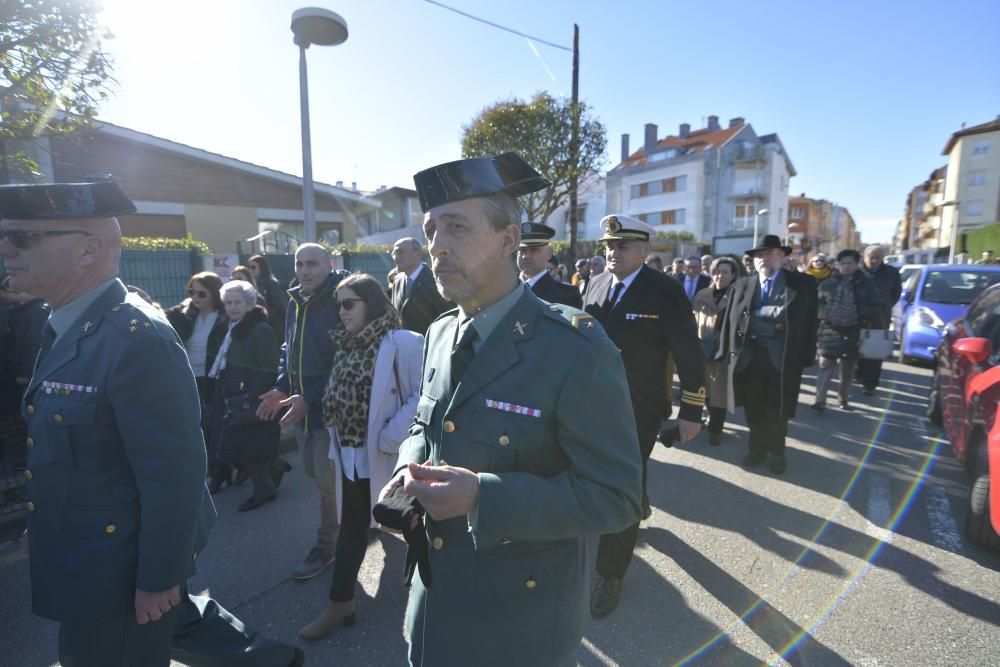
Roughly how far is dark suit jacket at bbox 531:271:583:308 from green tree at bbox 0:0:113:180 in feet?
13.7

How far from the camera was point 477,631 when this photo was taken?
1.36 m

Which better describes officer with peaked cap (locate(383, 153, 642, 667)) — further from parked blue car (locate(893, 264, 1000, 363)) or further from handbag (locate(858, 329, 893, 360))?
parked blue car (locate(893, 264, 1000, 363))

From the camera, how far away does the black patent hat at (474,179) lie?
1.41 m

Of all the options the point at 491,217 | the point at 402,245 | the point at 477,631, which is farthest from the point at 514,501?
the point at 402,245

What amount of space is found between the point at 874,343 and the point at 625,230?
6308 mm

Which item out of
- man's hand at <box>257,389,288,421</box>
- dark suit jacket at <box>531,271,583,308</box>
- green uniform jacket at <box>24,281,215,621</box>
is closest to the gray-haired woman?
man's hand at <box>257,389,288,421</box>

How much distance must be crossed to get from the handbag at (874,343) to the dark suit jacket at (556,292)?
17.3 ft

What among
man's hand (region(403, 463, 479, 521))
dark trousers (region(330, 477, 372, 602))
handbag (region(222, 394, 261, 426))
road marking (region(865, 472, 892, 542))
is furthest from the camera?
handbag (region(222, 394, 261, 426))

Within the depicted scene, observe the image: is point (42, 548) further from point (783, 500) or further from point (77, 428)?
point (783, 500)

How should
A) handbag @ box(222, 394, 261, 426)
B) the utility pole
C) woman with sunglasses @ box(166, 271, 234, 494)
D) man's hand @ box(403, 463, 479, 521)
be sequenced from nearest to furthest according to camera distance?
man's hand @ box(403, 463, 479, 521) < handbag @ box(222, 394, 261, 426) < woman with sunglasses @ box(166, 271, 234, 494) < the utility pole

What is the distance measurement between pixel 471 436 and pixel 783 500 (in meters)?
4.15

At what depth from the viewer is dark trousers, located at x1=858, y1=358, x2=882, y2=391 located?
7.79 metres

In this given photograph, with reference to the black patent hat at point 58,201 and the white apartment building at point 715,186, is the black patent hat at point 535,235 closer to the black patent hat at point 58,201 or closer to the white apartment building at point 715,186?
the black patent hat at point 58,201

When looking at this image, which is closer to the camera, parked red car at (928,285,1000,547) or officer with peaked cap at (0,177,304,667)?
officer with peaked cap at (0,177,304,667)
